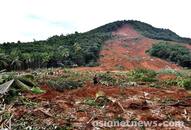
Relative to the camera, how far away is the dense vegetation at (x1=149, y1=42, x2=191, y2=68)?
50.7 m

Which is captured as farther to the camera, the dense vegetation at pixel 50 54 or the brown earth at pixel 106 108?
the dense vegetation at pixel 50 54

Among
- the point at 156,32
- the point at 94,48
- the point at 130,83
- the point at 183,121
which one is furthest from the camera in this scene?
the point at 156,32

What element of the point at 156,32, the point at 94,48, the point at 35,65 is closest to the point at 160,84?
the point at 35,65

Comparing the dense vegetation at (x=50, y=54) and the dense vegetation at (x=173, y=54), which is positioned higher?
the dense vegetation at (x=50, y=54)

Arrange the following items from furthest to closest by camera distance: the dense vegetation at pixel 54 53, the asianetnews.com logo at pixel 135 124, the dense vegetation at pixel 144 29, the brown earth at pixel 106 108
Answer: the dense vegetation at pixel 144 29
the dense vegetation at pixel 54 53
the brown earth at pixel 106 108
the asianetnews.com logo at pixel 135 124

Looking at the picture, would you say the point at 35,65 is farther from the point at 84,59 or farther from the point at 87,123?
the point at 87,123

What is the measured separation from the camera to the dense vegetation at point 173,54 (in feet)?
166

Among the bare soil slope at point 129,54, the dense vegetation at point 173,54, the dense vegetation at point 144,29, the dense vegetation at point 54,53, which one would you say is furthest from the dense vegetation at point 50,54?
the dense vegetation at point 144,29

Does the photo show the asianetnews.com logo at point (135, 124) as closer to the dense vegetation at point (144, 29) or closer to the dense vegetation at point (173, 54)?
the dense vegetation at point (173, 54)

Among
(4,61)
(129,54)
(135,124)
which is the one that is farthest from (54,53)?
(135,124)

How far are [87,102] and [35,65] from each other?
2982 centimetres

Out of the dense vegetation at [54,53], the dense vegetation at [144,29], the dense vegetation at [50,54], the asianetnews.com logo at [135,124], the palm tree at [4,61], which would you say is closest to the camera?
the asianetnews.com logo at [135,124]

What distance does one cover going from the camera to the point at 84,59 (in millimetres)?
49188

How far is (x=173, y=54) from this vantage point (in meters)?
52.6
